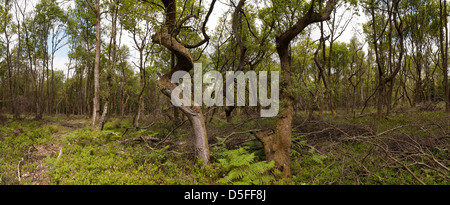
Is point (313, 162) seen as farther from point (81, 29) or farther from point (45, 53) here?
point (45, 53)

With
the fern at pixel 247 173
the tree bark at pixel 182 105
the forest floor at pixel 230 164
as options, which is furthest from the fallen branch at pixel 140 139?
the fern at pixel 247 173

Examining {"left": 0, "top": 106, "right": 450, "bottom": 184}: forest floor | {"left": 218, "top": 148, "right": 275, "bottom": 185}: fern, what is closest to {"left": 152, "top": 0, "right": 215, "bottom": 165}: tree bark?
{"left": 0, "top": 106, "right": 450, "bottom": 184}: forest floor

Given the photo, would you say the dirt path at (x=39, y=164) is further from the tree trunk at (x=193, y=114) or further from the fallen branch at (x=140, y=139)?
the tree trunk at (x=193, y=114)

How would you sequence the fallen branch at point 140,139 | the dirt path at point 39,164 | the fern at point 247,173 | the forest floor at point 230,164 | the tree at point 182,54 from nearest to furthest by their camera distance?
the fern at point 247,173 → the forest floor at point 230,164 → the dirt path at point 39,164 → the tree at point 182,54 → the fallen branch at point 140,139

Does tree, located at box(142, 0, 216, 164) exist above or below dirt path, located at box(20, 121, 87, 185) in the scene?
above

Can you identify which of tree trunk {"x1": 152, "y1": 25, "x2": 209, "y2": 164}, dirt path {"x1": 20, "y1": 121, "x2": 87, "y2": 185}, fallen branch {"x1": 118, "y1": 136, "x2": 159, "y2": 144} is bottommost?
dirt path {"x1": 20, "y1": 121, "x2": 87, "y2": 185}

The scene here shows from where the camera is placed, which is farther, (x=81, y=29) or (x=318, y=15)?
(x=81, y=29)

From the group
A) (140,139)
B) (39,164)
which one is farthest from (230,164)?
(39,164)

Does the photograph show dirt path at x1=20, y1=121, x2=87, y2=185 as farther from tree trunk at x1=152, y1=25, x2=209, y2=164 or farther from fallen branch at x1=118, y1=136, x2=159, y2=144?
tree trunk at x1=152, y1=25, x2=209, y2=164

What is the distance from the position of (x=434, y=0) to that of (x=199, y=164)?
2139 centimetres

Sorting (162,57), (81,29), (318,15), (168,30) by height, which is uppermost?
(81,29)

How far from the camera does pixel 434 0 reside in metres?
16.0
